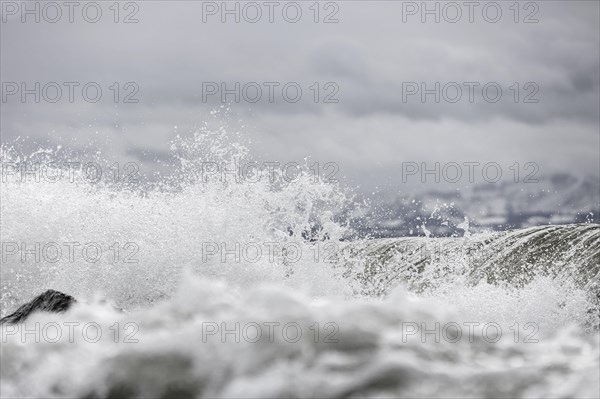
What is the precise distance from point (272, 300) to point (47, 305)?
143 centimetres

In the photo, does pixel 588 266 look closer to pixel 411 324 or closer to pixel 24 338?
pixel 411 324

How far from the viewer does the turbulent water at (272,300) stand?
278 cm

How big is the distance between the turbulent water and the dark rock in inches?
4.0

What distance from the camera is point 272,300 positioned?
3236 mm

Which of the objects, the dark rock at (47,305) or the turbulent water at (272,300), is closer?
the turbulent water at (272,300)

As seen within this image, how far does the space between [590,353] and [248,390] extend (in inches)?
58.7

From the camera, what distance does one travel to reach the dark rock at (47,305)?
3.87m

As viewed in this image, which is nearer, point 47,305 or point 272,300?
point 272,300

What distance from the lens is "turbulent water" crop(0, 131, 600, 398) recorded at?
2779mm

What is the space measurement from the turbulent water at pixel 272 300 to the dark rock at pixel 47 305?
101mm

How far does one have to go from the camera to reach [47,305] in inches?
156

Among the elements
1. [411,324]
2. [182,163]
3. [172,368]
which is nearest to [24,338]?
[172,368]

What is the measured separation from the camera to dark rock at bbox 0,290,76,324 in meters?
3.87

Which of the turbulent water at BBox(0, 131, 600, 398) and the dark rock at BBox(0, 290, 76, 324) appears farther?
the dark rock at BBox(0, 290, 76, 324)
